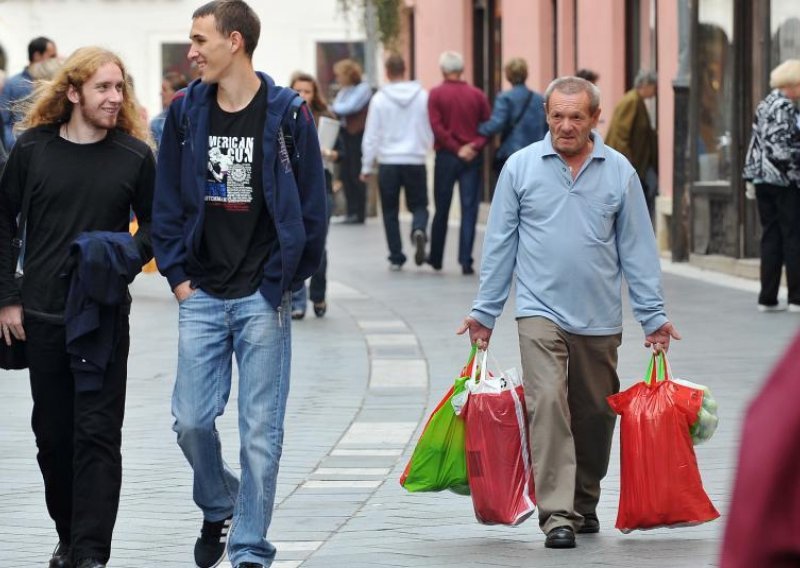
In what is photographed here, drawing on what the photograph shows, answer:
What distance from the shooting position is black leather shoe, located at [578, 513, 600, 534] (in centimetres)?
598

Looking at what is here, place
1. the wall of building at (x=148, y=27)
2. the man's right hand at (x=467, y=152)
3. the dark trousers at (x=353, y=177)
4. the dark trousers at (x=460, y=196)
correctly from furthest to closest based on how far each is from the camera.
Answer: the wall of building at (x=148, y=27) → the dark trousers at (x=353, y=177) → the dark trousers at (x=460, y=196) → the man's right hand at (x=467, y=152)

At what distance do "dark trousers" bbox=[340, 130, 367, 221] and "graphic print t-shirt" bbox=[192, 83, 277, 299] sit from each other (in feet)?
65.4

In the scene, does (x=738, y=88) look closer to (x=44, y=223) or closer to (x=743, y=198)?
(x=743, y=198)

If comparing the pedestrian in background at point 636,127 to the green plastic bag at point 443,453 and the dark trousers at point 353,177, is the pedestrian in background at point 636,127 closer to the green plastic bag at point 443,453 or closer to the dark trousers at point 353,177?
the dark trousers at point 353,177

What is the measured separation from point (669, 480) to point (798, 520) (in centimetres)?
430

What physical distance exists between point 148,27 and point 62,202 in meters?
36.6

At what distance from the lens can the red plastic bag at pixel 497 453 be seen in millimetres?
5793

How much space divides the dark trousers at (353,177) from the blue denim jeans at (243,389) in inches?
784

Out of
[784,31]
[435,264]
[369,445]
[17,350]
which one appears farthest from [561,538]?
[435,264]

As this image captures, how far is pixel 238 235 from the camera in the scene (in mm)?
5008

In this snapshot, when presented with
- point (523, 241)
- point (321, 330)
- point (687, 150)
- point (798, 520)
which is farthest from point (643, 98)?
point (798, 520)

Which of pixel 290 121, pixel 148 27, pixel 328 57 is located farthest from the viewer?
pixel 148 27

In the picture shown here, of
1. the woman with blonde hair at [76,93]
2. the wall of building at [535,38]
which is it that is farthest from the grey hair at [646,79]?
the woman with blonde hair at [76,93]

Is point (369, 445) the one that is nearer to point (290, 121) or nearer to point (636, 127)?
point (290, 121)
